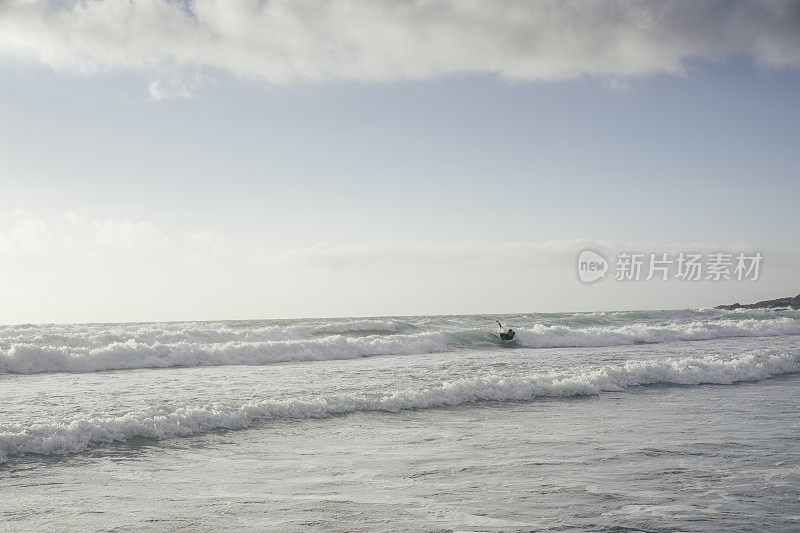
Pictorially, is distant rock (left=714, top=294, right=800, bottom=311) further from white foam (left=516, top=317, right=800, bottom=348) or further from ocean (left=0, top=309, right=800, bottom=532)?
ocean (left=0, top=309, right=800, bottom=532)

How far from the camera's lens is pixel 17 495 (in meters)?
6.70

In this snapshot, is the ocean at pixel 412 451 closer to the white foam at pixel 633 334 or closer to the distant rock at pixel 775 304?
the white foam at pixel 633 334

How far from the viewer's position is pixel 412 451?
344 inches

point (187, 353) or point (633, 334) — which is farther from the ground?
point (633, 334)

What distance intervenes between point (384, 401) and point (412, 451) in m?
3.79

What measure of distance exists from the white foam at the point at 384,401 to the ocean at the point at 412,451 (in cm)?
4

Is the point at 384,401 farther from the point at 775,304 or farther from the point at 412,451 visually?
the point at 775,304

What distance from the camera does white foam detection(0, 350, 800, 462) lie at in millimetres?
9039

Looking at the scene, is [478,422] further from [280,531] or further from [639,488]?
[280,531]

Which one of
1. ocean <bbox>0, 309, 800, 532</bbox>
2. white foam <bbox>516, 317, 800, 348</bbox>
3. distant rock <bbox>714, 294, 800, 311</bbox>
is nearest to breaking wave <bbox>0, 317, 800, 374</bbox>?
white foam <bbox>516, 317, 800, 348</bbox>

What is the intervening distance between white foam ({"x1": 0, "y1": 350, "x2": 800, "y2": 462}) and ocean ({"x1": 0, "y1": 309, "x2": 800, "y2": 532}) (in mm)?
37

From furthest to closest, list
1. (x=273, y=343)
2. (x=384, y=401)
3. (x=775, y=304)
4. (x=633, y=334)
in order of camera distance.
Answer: (x=775, y=304), (x=633, y=334), (x=273, y=343), (x=384, y=401)

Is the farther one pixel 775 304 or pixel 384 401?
pixel 775 304

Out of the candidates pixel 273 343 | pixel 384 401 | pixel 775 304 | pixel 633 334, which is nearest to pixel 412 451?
pixel 384 401
